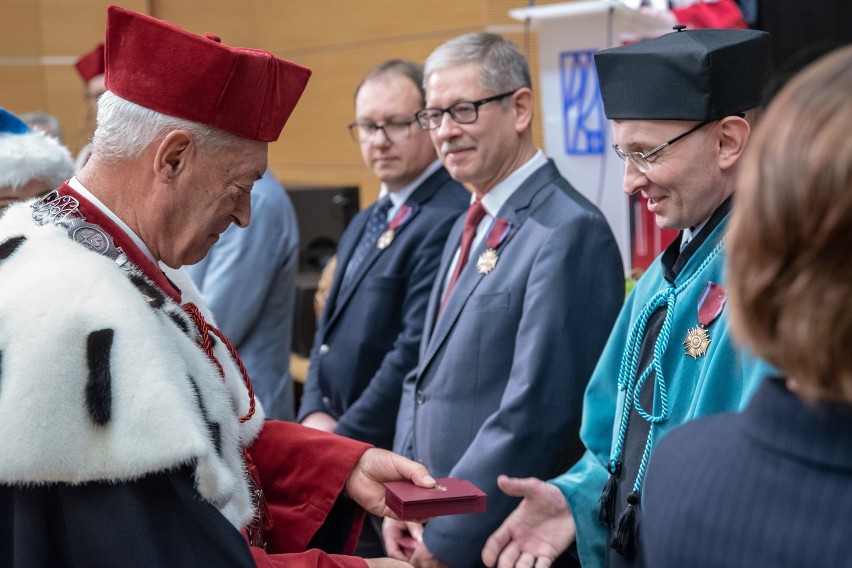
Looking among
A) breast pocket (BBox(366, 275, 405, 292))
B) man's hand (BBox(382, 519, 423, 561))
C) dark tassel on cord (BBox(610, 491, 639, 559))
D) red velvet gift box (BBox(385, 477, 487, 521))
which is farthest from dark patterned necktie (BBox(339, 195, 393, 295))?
dark tassel on cord (BBox(610, 491, 639, 559))

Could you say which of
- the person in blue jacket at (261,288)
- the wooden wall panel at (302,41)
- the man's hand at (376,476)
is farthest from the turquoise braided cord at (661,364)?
the wooden wall panel at (302,41)

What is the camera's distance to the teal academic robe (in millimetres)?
1449

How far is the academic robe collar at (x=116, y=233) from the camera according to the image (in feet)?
4.79

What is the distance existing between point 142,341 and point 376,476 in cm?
69

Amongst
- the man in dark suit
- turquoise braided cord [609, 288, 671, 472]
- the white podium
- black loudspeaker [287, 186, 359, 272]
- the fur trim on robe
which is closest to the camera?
the fur trim on robe

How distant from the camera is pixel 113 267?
1.35m

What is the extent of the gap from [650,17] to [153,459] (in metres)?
2.41

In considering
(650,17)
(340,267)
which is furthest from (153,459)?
(650,17)

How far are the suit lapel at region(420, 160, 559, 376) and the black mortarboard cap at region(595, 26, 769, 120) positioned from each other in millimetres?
566

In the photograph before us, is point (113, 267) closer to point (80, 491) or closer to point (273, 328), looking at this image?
point (80, 491)

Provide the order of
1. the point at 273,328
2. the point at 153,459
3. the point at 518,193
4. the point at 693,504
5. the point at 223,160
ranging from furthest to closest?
the point at 273,328, the point at 518,193, the point at 223,160, the point at 153,459, the point at 693,504

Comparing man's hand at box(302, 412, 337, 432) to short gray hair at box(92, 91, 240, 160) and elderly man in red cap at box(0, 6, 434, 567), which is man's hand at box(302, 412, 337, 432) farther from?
short gray hair at box(92, 91, 240, 160)

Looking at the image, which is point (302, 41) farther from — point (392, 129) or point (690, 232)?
point (690, 232)

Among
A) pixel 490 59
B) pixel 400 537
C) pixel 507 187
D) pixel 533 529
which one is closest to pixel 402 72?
pixel 490 59
